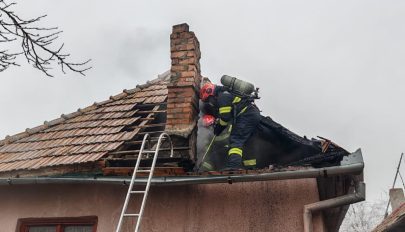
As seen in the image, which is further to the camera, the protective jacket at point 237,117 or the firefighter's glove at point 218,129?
the firefighter's glove at point 218,129

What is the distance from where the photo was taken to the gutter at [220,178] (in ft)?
13.9

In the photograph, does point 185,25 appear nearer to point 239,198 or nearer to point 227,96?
point 227,96

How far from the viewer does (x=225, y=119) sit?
5.66m

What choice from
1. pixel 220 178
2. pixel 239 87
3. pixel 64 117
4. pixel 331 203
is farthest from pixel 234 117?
A: pixel 64 117

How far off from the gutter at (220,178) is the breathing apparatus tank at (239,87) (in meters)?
1.65

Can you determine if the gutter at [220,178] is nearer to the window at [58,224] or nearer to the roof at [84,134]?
the roof at [84,134]

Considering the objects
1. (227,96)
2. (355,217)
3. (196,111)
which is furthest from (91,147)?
(355,217)

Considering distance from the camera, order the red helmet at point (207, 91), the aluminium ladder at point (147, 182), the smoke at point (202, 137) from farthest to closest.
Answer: the red helmet at point (207, 91) < the smoke at point (202, 137) < the aluminium ladder at point (147, 182)

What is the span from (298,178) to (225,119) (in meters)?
1.61

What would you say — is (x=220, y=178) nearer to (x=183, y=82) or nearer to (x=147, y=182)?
(x=147, y=182)

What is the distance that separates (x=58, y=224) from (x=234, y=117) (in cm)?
267

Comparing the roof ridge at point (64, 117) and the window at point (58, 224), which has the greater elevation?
the roof ridge at point (64, 117)

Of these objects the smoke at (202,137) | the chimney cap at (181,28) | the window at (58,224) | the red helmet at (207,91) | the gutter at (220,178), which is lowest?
the window at (58,224)

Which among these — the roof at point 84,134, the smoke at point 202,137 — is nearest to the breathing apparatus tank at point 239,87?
the smoke at point 202,137
